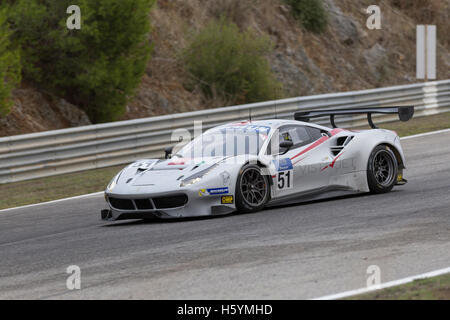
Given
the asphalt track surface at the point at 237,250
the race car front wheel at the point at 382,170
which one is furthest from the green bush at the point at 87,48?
the race car front wheel at the point at 382,170

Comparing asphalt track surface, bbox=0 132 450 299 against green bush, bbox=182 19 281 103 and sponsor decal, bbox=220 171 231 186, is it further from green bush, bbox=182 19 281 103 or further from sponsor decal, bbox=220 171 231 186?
green bush, bbox=182 19 281 103

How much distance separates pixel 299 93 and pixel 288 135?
1534cm

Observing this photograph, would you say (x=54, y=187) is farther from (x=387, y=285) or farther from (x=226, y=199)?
(x=387, y=285)

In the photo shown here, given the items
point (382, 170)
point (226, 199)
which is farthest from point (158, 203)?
point (382, 170)

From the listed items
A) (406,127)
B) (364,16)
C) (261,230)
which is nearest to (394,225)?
(261,230)

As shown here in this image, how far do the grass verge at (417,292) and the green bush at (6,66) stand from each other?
12798mm

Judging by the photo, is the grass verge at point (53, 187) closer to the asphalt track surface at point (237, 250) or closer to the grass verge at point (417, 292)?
the asphalt track surface at point (237, 250)

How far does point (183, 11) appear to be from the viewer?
26.9m

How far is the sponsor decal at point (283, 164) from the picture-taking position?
36.3 feet

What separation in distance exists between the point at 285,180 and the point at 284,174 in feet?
0.27

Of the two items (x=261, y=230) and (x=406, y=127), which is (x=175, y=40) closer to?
(x=406, y=127)

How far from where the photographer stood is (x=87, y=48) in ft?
64.5

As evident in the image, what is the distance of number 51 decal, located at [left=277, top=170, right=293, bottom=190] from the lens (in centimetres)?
1105
